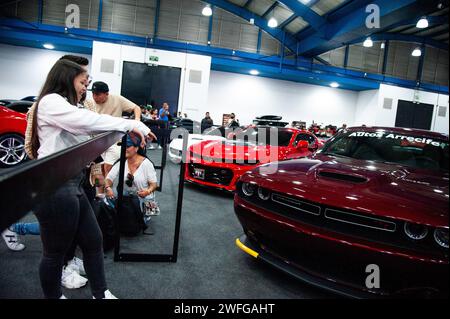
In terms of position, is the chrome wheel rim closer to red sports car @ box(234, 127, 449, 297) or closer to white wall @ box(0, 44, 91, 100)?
red sports car @ box(234, 127, 449, 297)

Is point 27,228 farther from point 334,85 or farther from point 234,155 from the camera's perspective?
point 334,85

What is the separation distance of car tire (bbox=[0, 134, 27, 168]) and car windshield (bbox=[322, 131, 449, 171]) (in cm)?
541

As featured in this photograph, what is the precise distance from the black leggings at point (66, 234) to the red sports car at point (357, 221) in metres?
1.15

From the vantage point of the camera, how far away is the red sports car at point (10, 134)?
5312 millimetres

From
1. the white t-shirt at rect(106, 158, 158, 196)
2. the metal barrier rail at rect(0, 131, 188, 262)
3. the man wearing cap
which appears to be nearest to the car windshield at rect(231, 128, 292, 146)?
the man wearing cap

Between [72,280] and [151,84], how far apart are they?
11.7m

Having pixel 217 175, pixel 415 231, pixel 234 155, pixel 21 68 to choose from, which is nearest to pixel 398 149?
pixel 415 231

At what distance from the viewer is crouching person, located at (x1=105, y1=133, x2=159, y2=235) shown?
9.87 feet

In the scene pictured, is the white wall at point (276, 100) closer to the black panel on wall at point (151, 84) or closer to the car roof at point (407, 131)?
the black panel on wall at point (151, 84)

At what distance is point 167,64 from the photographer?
42.7 feet

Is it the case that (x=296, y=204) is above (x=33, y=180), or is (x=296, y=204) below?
below

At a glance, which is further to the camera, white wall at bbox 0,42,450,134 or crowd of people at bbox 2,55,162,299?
white wall at bbox 0,42,450,134

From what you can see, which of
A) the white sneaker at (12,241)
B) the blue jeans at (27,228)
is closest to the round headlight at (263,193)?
the blue jeans at (27,228)
